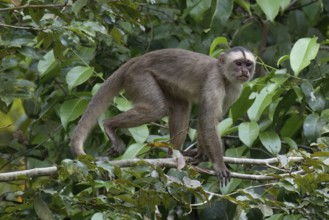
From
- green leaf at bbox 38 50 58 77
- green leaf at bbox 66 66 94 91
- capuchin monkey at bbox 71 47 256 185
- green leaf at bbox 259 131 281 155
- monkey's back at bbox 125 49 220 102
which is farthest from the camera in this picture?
monkey's back at bbox 125 49 220 102

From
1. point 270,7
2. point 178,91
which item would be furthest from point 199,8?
point 270,7

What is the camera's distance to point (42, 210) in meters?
5.36

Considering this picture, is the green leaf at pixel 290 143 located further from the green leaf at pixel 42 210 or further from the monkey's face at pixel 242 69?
the green leaf at pixel 42 210

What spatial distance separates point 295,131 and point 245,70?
2.74 ft

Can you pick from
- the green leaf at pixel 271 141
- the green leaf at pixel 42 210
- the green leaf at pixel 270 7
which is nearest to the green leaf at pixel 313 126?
the green leaf at pixel 271 141

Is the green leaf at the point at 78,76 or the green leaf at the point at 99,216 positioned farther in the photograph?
the green leaf at the point at 78,76

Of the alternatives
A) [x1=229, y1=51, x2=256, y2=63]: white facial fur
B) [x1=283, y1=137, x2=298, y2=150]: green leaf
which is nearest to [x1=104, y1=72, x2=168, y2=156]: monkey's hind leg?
[x1=229, y1=51, x2=256, y2=63]: white facial fur

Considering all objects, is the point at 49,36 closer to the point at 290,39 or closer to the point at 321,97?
the point at 321,97

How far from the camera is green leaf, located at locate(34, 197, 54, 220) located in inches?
210

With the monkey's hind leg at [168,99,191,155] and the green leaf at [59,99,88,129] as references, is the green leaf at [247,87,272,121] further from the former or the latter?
the green leaf at [59,99,88,129]

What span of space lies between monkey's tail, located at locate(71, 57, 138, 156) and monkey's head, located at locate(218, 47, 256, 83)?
95 centimetres

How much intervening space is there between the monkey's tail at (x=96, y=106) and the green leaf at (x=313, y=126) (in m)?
1.95

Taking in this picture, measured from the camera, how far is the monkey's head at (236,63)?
793 centimetres

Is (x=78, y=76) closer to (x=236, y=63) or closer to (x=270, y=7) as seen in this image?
(x=236, y=63)
